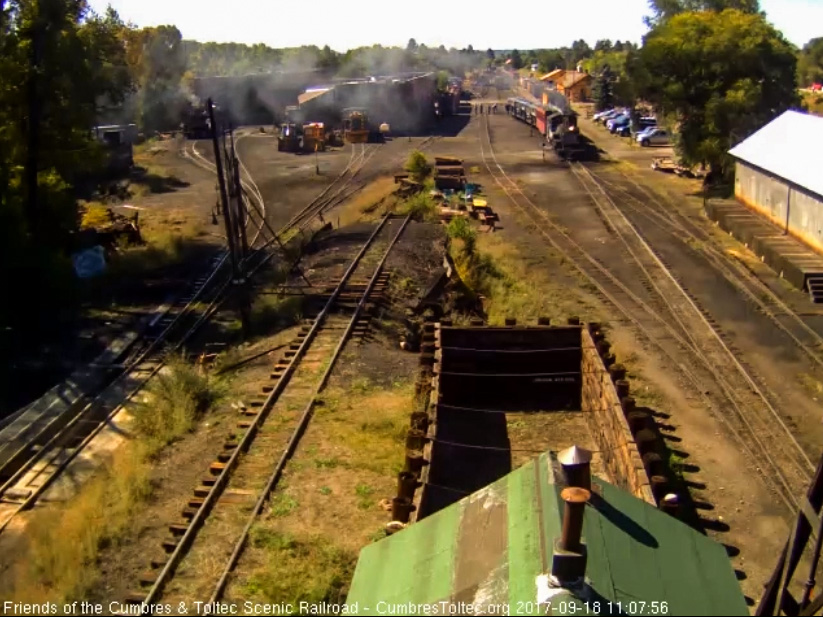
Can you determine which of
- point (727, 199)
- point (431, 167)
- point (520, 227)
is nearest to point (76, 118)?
point (520, 227)

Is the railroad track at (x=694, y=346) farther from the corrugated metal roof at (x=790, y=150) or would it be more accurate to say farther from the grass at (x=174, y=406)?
the grass at (x=174, y=406)

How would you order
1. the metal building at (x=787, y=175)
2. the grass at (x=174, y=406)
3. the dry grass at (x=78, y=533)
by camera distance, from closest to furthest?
the dry grass at (x=78, y=533)
the grass at (x=174, y=406)
the metal building at (x=787, y=175)

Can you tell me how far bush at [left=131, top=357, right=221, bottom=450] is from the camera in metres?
14.2

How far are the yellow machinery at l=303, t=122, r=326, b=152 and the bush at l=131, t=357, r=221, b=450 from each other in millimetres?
38153

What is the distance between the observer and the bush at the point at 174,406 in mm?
14242

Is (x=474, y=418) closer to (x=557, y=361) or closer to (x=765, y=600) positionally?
(x=557, y=361)

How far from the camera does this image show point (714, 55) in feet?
114

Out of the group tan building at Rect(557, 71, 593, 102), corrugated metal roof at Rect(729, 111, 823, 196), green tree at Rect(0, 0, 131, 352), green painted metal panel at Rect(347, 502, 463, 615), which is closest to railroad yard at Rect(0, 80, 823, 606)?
corrugated metal roof at Rect(729, 111, 823, 196)

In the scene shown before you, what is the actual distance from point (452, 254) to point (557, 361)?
9.17 m

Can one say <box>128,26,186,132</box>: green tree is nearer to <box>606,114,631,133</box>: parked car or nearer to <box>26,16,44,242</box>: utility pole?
<box>606,114,631,133</box>: parked car

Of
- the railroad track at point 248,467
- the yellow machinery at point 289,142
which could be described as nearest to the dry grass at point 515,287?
the railroad track at point 248,467

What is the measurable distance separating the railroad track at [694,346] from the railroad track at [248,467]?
6.28 metres

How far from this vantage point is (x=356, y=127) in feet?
190

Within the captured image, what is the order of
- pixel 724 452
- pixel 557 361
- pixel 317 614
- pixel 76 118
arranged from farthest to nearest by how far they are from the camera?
1. pixel 76 118
2. pixel 557 361
3. pixel 724 452
4. pixel 317 614
